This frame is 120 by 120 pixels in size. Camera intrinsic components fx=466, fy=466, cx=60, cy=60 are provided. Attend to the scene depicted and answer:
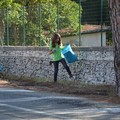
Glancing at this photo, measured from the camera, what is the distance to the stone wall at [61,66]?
17062 millimetres

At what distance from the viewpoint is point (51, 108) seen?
12117 millimetres

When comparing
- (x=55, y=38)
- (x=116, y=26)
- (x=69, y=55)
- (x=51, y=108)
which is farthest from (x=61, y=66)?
(x=51, y=108)

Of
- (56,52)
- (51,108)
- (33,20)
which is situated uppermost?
(33,20)

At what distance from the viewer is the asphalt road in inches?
432

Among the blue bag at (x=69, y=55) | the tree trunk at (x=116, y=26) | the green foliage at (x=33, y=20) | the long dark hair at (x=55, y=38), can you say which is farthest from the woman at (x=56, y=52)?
the tree trunk at (x=116, y=26)

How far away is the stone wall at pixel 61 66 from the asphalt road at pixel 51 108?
293 centimetres

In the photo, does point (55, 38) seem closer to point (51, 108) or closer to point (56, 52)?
point (56, 52)

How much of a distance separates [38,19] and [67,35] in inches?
86.2

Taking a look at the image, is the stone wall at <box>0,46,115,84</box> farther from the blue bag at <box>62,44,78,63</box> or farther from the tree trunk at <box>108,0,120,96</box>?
the tree trunk at <box>108,0,120,96</box>

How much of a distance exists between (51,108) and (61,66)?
22.9 feet

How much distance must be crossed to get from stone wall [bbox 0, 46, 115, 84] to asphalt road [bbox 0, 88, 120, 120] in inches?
115

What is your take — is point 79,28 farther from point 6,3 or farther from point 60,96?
point 6,3

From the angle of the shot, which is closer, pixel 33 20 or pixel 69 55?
pixel 69 55

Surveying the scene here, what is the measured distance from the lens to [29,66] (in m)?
20.9
